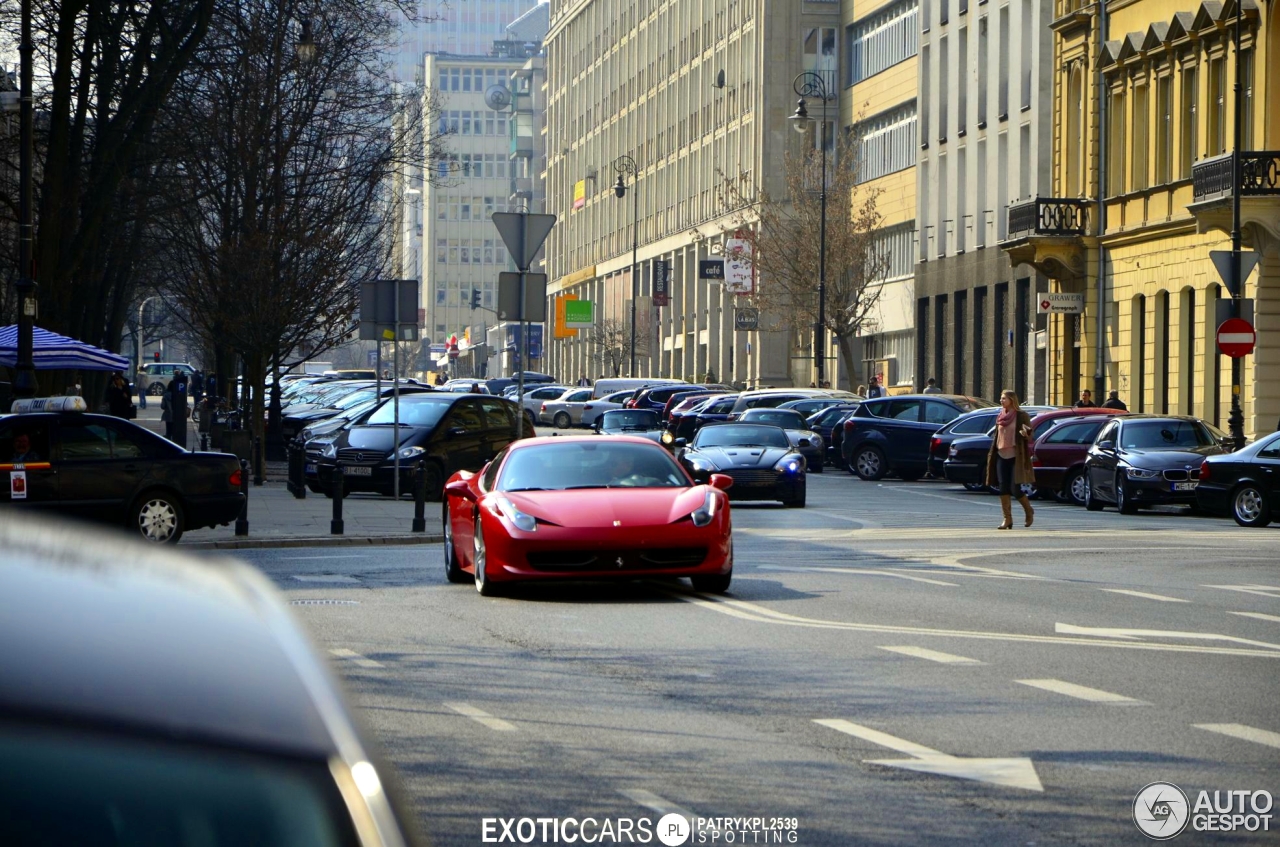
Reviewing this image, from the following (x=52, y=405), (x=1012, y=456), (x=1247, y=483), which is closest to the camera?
(x=52, y=405)

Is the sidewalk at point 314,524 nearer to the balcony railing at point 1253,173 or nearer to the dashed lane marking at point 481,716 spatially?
the dashed lane marking at point 481,716

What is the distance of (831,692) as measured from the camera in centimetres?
1072

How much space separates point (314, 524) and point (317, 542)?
296 cm

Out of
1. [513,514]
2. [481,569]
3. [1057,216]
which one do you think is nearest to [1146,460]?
[481,569]

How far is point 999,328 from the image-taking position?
64438mm

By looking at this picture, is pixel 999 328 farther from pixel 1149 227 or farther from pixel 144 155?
pixel 144 155

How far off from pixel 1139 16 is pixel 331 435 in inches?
990

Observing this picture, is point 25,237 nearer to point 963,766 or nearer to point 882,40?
point 963,766

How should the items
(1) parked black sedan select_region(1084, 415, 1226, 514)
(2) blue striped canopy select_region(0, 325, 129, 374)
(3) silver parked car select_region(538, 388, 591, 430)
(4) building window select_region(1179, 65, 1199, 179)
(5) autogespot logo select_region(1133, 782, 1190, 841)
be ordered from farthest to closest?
1. (3) silver parked car select_region(538, 388, 591, 430)
2. (4) building window select_region(1179, 65, 1199, 179)
3. (2) blue striped canopy select_region(0, 325, 129, 374)
4. (1) parked black sedan select_region(1084, 415, 1226, 514)
5. (5) autogespot logo select_region(1133, 782, 1190, 841)

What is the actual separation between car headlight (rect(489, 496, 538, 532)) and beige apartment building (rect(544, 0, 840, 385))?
71.0 m

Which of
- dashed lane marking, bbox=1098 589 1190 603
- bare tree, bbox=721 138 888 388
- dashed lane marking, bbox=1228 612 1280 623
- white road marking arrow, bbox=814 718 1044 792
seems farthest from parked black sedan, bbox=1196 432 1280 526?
bare tree, bbox=721 138 888 388

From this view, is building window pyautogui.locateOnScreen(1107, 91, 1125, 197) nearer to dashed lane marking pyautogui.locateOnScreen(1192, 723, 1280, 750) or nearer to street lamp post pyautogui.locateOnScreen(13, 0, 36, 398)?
street lamp post pyautogui.locateOnScreen(13, 0, 36, 398)

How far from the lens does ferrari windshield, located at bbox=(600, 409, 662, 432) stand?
170ft

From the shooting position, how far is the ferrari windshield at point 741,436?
116 feet
